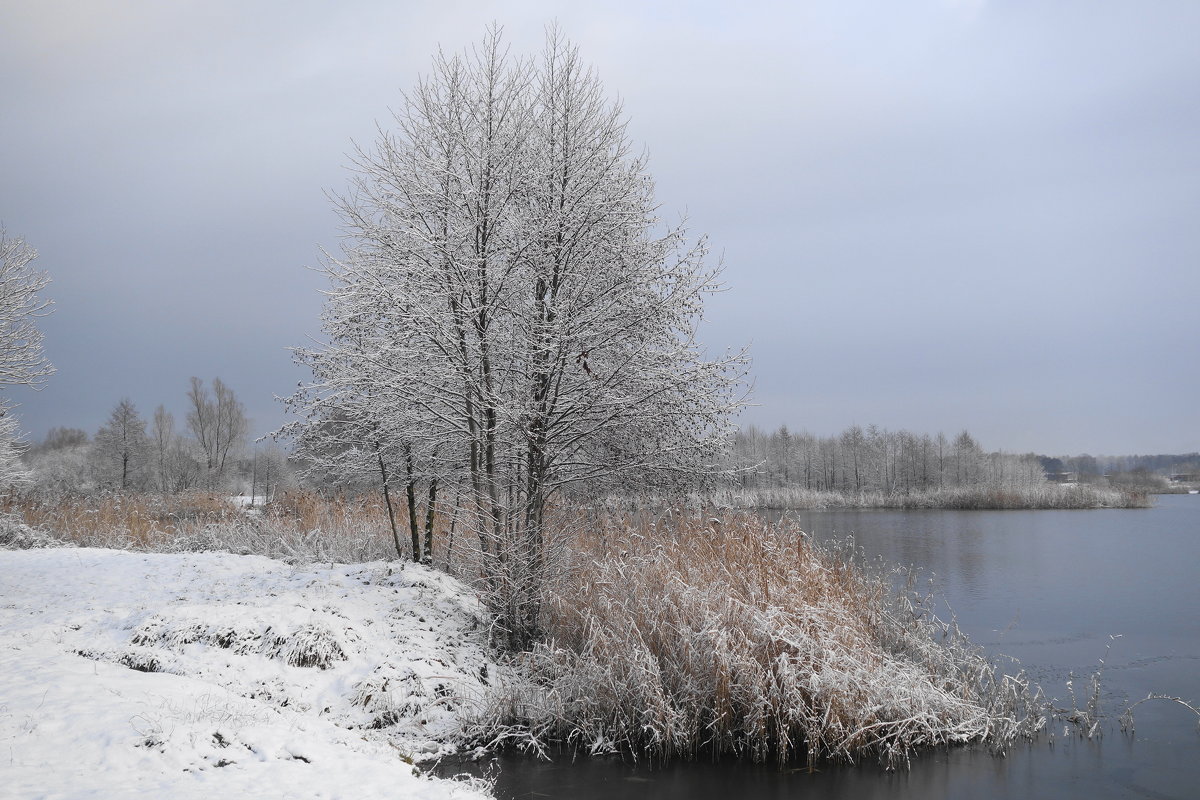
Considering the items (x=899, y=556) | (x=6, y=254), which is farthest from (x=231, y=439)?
(x=899, y=556)

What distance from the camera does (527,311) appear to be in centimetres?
893

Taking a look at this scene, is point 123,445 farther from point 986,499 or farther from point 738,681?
point 986,499

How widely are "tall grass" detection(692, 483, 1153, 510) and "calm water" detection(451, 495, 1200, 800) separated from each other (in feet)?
57.0

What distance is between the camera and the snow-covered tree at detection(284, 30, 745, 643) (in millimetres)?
8773

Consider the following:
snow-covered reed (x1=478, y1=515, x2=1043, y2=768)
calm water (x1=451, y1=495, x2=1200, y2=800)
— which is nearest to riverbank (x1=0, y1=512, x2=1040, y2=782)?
snow-covered reed (x1=478, y1=515, x2=1043, y2=768)

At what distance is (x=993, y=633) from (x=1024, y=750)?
5.13m

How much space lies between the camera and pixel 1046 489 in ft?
141

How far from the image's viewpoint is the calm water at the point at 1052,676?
665cm

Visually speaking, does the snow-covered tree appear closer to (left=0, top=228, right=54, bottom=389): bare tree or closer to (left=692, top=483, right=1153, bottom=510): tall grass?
(left=0, top=228, right=54, bottom=389): bare tree

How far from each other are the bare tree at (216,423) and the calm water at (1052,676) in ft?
161

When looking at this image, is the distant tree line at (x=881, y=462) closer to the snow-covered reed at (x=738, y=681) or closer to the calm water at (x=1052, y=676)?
the calm water at (x=1052, y=676)

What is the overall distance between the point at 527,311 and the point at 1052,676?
847cm

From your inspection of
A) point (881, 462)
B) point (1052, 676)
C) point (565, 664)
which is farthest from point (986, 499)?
point (565, 664)

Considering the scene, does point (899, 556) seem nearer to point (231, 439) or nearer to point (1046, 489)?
point (1046, 489)
